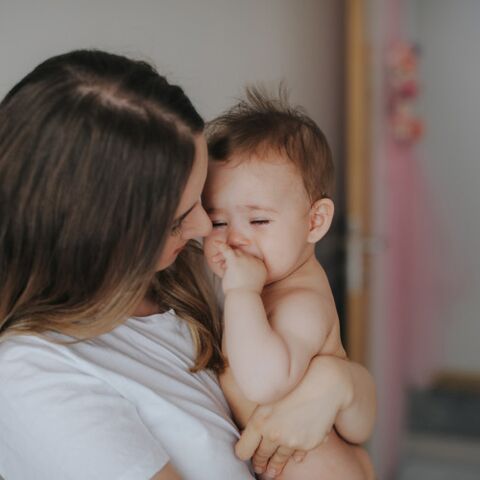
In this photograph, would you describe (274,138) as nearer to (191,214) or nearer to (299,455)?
(191,214)

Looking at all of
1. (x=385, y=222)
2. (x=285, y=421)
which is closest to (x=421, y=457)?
(x=385, y=222)

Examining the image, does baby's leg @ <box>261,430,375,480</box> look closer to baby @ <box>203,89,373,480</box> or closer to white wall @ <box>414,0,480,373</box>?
baby @ <box>203,89,373,480</box>

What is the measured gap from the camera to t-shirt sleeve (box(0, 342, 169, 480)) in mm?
859

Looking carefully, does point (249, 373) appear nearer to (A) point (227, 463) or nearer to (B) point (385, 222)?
(A) point (227, 463)

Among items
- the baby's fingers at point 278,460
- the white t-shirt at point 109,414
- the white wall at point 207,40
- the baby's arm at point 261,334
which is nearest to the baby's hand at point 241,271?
the baby's arm at point 261,334

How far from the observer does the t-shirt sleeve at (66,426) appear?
0.86 m

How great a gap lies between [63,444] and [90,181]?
1.01 feet

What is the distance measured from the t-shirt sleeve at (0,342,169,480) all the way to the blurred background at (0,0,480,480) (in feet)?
2.04

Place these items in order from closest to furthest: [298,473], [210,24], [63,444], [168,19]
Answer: [63,444] → [298,473] → [168,19] → [210,24]

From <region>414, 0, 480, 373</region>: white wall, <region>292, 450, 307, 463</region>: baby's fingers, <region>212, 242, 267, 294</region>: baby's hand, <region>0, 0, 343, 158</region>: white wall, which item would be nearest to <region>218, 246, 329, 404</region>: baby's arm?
<region>212, 242, 267, 294</region>: baby's hand

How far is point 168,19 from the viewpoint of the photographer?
5.79 feet

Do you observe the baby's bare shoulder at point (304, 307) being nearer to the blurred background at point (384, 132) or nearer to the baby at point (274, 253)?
the baby at point (274, 253)

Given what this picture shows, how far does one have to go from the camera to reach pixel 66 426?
86cm

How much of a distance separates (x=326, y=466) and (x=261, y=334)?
0.25 m
